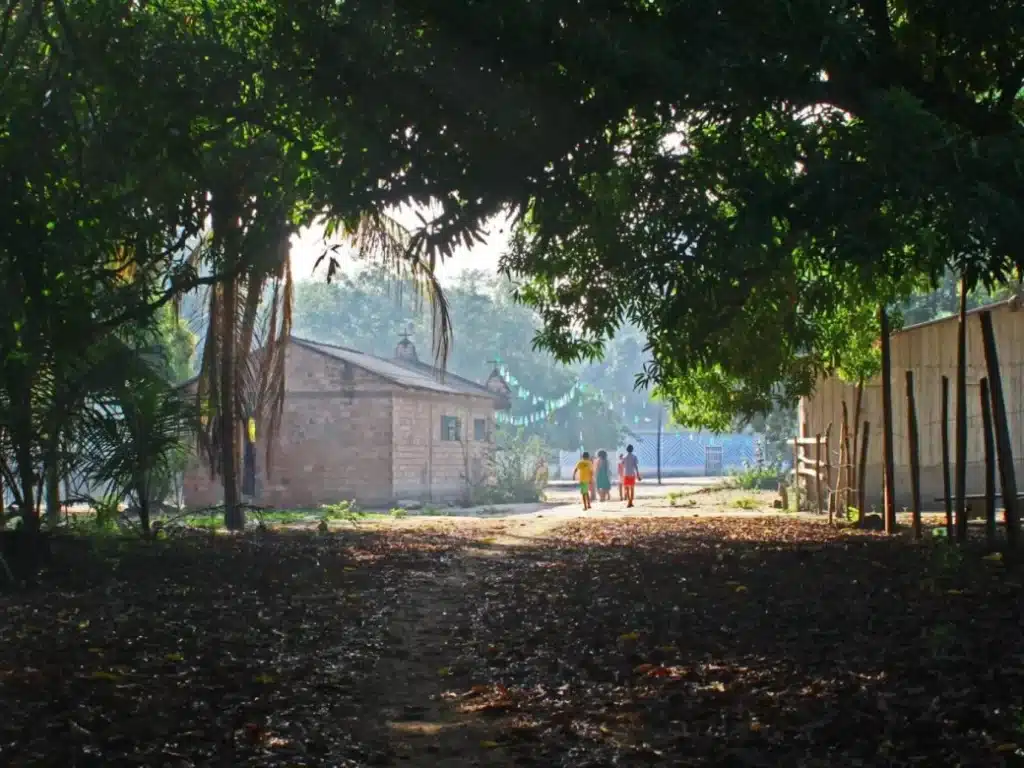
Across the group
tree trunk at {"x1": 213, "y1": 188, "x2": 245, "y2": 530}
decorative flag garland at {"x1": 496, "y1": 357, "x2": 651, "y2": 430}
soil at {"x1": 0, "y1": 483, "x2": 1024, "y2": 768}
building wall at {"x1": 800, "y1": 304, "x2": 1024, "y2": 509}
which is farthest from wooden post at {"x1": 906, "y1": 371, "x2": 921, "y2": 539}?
decorative flag garland at {"x1": 496, "y1": 357, "x2": 651, "y2": 430}

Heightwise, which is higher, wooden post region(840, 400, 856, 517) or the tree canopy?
the tree canopy

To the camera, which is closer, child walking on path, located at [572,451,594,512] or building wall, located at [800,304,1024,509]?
building wall, located at [800,304,1024,509]

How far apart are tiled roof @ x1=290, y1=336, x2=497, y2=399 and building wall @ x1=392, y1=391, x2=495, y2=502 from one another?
1.19 ft

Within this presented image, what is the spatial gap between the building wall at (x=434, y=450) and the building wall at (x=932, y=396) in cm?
1561

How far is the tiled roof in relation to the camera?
3597 centimetres

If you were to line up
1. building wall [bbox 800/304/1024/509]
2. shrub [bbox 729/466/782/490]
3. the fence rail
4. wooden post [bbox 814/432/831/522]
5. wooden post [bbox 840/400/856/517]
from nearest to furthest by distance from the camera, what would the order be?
wooden post [bbox 840/400/856/517], wooden post [bbox 814/432/831/522], building wall [bbox 800/304/1024/509], shrub [bbox 729/466/782/490], the fence rail

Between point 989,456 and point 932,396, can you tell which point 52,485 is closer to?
point 989,456

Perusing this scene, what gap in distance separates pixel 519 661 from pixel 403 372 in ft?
110

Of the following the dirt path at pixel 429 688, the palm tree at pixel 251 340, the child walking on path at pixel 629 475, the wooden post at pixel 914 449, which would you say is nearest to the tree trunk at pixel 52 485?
the palm tree at pixel 251 340

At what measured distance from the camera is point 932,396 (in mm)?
23156

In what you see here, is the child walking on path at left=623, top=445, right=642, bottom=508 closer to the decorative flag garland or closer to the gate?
the decorative flag garland

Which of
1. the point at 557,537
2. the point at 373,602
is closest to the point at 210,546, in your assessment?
the point at 373,602

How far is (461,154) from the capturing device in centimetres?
927

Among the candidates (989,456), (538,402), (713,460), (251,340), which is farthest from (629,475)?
(713,460)
